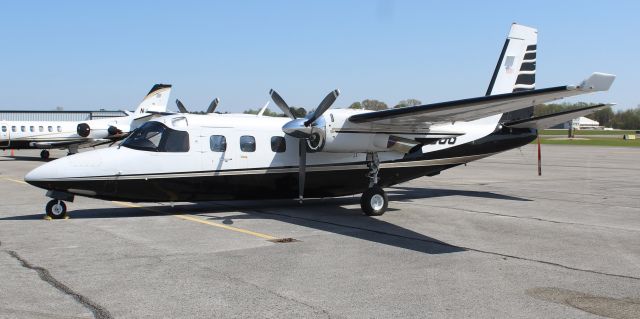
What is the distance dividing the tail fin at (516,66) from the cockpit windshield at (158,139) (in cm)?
962

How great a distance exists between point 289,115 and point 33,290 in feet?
30.7

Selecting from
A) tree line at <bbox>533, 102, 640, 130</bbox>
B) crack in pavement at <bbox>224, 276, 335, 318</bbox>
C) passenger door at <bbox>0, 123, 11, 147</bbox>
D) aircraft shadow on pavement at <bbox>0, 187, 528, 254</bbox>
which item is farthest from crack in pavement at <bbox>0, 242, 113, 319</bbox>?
tree line at <bbox>533, 102, 640, 130</bbox>

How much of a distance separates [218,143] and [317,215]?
2971 mm

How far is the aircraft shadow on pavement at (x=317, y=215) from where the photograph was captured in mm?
10625

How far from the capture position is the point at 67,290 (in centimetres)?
693

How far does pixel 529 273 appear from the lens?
8.11 meters

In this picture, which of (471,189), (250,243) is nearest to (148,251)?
(250,243)

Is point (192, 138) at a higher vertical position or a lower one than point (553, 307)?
higher

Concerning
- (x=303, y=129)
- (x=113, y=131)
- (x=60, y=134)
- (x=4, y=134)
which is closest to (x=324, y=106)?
(x=303, y=129)

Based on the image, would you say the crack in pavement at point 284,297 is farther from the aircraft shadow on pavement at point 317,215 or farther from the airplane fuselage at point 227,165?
the airplane fuselage at point 227,165

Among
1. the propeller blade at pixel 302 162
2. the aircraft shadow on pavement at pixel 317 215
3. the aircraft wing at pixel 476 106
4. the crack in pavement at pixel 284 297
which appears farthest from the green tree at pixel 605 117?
the crack in pavement at pixel 284 297

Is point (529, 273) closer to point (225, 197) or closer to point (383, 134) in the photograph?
point (383, 134)

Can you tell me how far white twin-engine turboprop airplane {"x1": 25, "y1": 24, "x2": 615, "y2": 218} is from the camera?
12.3m

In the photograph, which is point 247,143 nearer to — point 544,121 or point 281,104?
point 281,104
